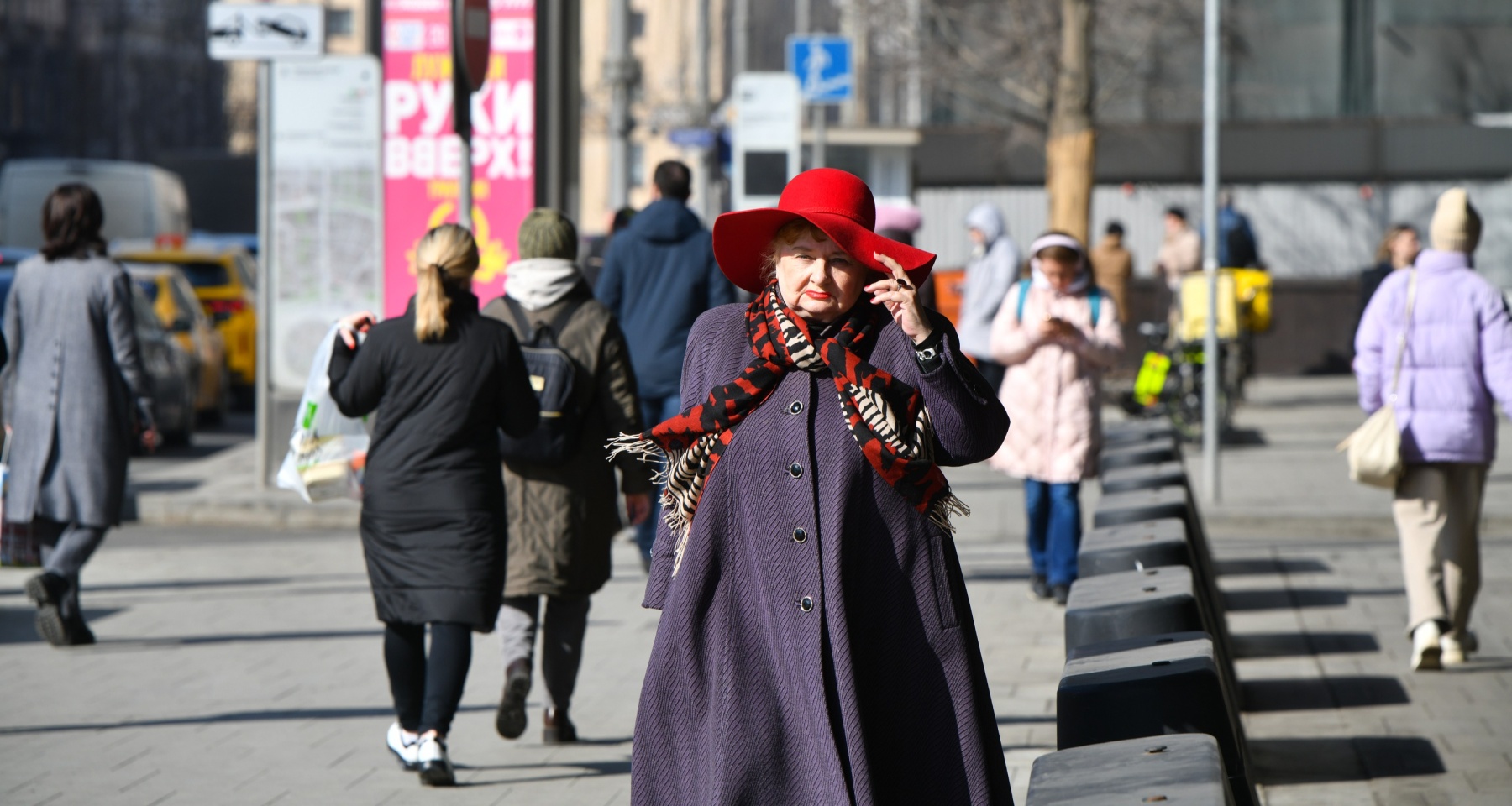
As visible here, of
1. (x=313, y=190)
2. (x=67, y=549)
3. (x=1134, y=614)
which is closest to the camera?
(x=1134, y=614)

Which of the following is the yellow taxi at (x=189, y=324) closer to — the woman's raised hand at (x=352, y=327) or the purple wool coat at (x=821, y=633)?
the woman's raised hand at (x=352, y=327)

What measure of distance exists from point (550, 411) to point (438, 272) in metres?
0.64

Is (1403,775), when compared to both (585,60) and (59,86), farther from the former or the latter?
(585,60)

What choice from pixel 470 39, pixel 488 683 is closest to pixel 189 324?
pixel 470 39

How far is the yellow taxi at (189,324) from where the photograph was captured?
58.4ft

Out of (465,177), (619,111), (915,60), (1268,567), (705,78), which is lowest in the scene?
(1268,567)

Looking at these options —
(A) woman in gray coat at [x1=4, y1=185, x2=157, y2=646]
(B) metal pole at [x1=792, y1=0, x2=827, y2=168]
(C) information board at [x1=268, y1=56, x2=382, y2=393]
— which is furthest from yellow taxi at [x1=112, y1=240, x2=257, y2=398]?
(A) woman in gray coat at [x1=4, y1=185, x2=157, y2=646]

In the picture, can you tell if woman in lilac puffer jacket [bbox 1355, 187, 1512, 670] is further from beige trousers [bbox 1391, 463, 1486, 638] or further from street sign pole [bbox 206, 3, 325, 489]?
street sign pole [bbox 206, 3, 325, 489]

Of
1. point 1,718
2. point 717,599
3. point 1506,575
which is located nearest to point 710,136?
point 1506,575

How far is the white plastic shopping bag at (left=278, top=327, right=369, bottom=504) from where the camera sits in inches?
252

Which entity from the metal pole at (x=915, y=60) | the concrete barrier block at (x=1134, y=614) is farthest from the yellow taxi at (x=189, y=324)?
the concrete barrier block at (x=1134, y=614)

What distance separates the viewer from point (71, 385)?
8336mm

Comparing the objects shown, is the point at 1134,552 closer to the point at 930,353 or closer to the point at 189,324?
the point at 930,353

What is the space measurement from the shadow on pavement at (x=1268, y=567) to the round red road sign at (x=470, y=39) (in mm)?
4477
